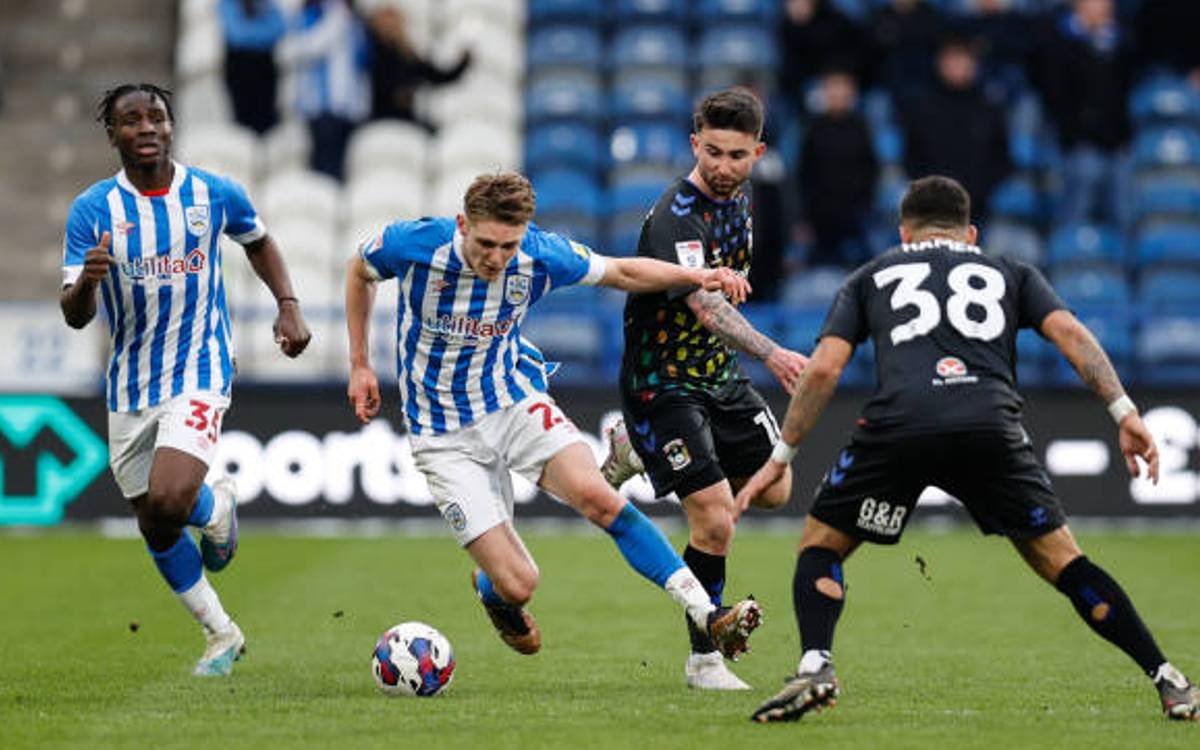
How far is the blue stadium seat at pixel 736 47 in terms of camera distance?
21.3 metres

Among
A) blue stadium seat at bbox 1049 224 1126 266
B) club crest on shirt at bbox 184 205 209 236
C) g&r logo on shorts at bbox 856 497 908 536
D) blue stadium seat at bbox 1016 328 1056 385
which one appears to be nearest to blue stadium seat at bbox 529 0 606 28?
blue stadium seat at bbox 1049 224 1126 266

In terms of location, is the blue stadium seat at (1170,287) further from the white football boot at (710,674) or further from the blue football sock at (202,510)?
the blue football sock at (202,510)

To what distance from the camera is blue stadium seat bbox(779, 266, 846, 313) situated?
1858 cm

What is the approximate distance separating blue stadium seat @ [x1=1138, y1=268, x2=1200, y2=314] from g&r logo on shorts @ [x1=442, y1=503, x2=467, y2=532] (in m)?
11.6

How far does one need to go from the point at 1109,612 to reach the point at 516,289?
2.61 metres

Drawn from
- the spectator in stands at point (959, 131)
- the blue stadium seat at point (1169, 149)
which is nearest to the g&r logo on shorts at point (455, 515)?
the spectator in stands at point (959, 131)

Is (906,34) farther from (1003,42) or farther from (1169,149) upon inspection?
(1169,149)

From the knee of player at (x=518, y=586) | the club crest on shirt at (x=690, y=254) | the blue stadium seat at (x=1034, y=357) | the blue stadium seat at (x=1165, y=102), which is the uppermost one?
the blue stadium seat at (x=1165, y=102)

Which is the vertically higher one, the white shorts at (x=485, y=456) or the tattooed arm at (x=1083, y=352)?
the tattooed arm at (x=1083, y=352)

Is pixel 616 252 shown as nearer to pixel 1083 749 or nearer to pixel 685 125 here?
pixel 685 125

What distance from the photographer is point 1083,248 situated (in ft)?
63.4

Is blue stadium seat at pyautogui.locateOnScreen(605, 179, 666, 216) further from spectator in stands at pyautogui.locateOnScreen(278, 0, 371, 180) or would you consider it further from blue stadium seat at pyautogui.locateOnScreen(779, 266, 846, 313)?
spectator in stands at pyautogui.locateOnScreen(278, 0, 371, 180)

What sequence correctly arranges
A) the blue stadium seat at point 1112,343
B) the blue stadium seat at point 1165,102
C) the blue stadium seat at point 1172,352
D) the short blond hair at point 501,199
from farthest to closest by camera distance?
the blue stadium seat at point 1165,102 < the blue stadium seat at point 1172,352 < the blue stadium seat at point 1112,343 < the short blond hair at point 501,199

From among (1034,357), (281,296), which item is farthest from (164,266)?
(1034,357)
